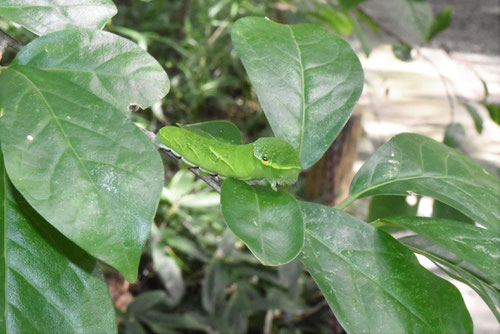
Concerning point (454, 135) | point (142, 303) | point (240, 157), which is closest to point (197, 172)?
point (240, 157)

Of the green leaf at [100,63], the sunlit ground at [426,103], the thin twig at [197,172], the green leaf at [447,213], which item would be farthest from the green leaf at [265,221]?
the sunlit ground at [426,103]

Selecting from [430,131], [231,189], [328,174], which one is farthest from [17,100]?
[430,131]

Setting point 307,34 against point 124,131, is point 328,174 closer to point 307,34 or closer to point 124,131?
point 307,34

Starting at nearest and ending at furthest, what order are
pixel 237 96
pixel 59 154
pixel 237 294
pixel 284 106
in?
1. pixel 59 154
2. pixel 284 106
3. pixel 237 294
4. pixel 237 96

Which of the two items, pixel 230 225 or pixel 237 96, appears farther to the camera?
pixel 237 96

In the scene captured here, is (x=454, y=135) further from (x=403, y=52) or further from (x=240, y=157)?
(x=240, y=157)

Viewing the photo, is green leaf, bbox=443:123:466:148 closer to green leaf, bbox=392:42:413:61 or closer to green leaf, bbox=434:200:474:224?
green leaf, bbox=392:42:413:61

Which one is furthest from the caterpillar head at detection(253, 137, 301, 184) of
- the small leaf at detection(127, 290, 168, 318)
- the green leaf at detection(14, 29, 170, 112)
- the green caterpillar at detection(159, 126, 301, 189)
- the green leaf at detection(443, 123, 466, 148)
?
the small leaf at detection(127, 290, 168, 318)
